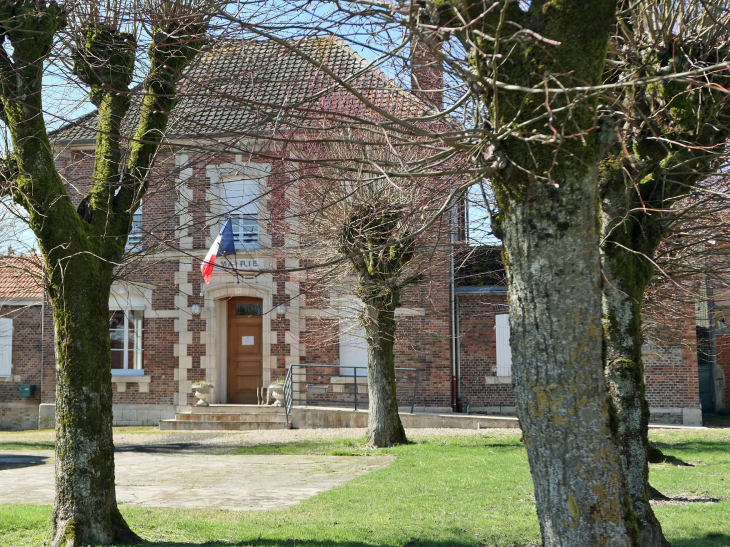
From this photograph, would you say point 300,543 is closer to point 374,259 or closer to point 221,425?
point 374,259

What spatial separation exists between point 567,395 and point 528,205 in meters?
0.96

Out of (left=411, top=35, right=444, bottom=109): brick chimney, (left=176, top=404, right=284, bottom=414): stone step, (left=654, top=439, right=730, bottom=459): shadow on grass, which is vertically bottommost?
(left=654, top=439, right=730, bottom=459): shadow on grass

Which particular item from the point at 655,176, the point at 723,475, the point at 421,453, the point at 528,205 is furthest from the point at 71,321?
the point at 723,475

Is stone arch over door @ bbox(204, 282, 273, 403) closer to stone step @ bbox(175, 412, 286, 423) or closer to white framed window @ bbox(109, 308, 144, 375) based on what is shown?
stone step @ bbox(175, 412, 286, 423)

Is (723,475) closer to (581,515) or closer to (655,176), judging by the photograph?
(655,176)

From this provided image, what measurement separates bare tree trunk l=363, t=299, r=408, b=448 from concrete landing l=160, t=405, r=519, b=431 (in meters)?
3.57

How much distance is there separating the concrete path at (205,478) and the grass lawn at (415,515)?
501 millimetres

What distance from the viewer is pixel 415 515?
673 cm

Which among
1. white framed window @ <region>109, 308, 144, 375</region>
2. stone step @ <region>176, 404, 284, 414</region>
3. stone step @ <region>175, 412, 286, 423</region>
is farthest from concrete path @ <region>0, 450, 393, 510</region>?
white framed window @ <region>109, 308, 144, 375</region>

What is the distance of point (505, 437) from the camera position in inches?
530

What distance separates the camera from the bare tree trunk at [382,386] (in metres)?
12.4

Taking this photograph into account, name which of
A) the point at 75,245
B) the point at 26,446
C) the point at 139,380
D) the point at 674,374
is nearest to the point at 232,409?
the point at 139,380

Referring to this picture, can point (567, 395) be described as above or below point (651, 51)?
below

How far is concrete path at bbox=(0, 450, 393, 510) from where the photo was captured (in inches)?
311
